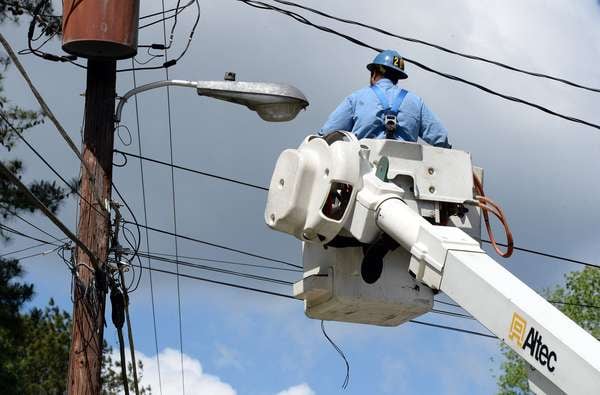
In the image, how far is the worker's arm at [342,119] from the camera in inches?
467

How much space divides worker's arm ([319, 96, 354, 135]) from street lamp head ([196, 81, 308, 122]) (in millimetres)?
1112

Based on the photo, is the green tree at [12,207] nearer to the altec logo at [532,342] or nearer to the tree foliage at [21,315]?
the tree foliage at [21,315]

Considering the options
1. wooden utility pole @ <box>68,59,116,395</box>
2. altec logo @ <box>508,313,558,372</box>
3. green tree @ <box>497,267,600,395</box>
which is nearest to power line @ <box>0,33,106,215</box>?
wooden utility pole @ <box>68,59,116,395</box>

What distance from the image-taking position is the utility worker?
1169 centimetres

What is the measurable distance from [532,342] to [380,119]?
10.5 ft

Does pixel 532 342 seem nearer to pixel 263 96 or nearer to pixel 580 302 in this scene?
pixel 263 96

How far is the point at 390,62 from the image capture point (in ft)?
39.6

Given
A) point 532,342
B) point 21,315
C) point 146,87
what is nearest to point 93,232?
point 146,87

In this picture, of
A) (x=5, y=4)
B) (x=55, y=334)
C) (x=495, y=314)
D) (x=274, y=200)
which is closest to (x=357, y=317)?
(x=274, y=200)

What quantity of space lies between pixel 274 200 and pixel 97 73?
10.00 ft

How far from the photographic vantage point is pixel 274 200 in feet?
36.9

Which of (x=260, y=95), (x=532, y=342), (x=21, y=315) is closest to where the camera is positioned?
(x=532, y=342)

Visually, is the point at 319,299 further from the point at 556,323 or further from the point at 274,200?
the point at 556,323

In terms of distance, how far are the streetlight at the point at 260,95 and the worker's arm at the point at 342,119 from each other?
111 cm
